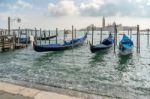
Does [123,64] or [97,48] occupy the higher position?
[97,48]

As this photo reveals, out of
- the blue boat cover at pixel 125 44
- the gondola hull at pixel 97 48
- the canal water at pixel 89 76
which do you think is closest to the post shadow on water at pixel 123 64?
the canal water at pixel 89 76

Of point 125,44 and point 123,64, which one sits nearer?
point 123,64

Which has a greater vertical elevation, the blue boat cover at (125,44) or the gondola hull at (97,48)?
the blue boat cover at (125,44)

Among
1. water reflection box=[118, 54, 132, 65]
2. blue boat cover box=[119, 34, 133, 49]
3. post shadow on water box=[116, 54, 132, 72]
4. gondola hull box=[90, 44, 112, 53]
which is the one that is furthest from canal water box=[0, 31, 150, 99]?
blue boat cover box=[119, 34, 133, 49]

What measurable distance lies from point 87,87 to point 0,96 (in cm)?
491

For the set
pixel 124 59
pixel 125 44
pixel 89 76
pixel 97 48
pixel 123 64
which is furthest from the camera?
pixel 125 44

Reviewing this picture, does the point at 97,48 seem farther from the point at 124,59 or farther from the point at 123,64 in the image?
the point at 123,64

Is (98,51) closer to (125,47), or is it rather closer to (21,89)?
(125,47)

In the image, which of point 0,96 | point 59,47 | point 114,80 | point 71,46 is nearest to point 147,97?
point 114,80

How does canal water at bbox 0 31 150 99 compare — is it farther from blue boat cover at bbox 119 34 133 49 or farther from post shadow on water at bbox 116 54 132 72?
blue boat cover at bbox 119 34 133 49

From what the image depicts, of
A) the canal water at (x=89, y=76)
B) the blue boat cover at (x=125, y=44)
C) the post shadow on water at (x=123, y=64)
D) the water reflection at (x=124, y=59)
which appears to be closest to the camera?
the canal water at (x=89, y=76)

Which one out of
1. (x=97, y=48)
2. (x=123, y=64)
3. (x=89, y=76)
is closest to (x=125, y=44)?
(x=97, y=48)

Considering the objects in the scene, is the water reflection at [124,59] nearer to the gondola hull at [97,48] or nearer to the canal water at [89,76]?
the canal water at [89,76]

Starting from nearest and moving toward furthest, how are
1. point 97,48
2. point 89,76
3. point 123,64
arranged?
point 89,76, point 123,64, point 97,48
